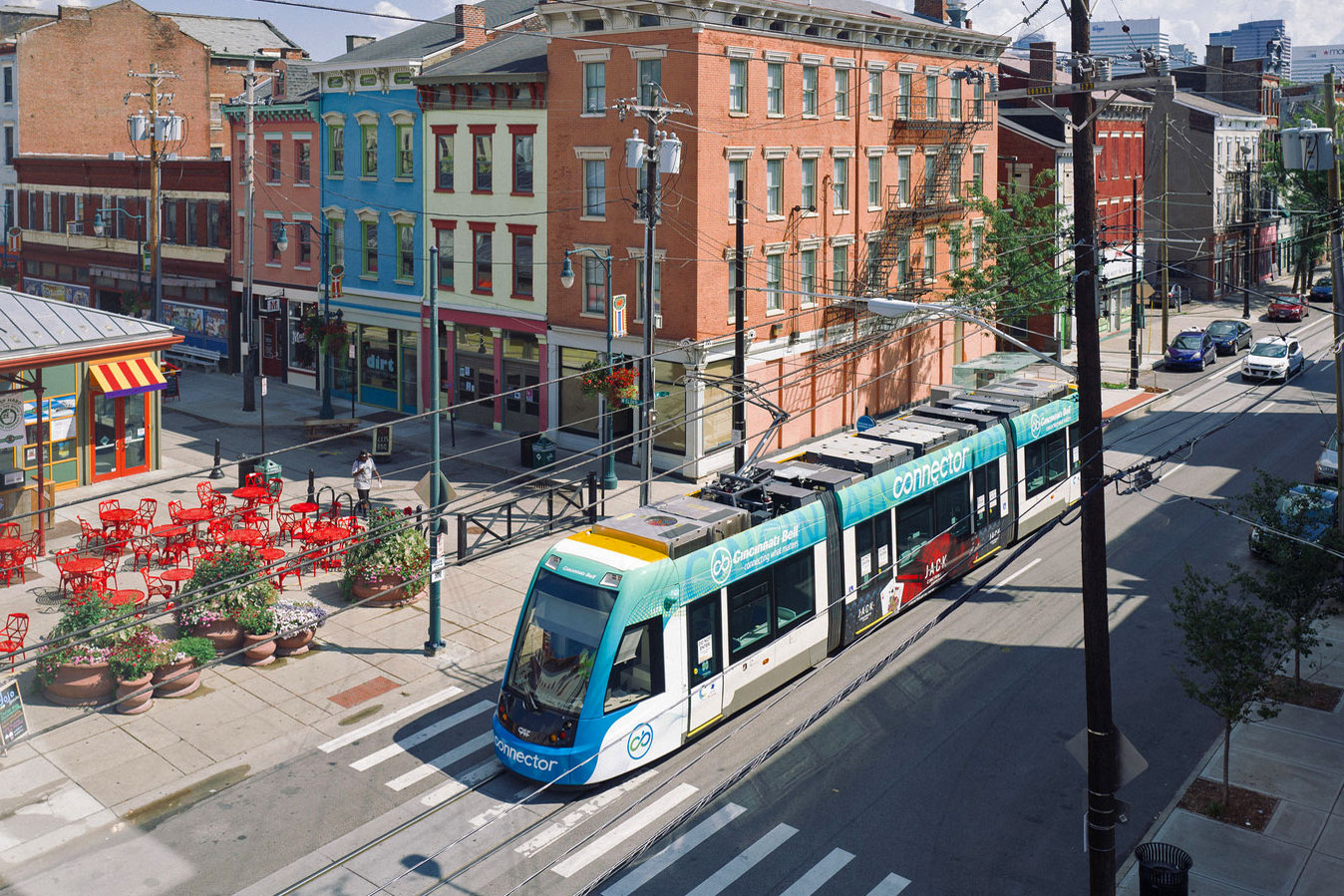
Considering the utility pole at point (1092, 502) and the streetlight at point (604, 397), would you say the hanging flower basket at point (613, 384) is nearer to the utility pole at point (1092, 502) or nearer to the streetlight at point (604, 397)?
the streetlight at point (604, 397)

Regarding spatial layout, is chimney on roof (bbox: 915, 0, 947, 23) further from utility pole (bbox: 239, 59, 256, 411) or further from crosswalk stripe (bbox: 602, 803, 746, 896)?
crosswalk stripe (bbox: 602, 803, 746, 896)

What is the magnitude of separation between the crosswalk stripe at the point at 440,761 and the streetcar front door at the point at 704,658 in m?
3.31

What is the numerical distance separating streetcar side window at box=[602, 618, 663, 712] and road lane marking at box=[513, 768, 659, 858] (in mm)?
1401

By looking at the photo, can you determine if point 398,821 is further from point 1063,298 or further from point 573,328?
point 1063,298

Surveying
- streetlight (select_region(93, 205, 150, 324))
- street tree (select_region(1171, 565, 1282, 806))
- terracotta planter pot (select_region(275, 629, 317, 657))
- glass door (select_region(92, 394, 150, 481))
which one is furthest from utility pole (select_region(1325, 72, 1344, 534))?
streetlight (select_region(93, 205, 150, 324))

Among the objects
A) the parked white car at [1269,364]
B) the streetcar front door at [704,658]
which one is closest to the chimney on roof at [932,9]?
the parked white car at [1269,364]

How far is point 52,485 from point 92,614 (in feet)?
43.4

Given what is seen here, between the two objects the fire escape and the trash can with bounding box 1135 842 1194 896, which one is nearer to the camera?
the trash can with bounding box 1135 842 1194 896

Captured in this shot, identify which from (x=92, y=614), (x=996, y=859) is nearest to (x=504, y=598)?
(x=92, y=614)

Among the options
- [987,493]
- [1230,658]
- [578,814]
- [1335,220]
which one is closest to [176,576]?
[578,814]

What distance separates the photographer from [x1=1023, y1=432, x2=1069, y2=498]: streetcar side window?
26.8 metres

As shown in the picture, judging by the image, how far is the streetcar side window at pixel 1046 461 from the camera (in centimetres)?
2678

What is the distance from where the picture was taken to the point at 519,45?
134 ft

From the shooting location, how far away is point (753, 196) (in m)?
35.3
